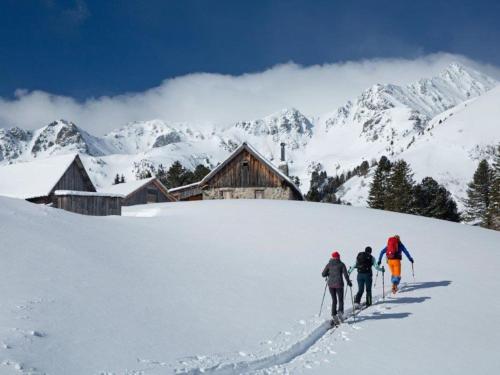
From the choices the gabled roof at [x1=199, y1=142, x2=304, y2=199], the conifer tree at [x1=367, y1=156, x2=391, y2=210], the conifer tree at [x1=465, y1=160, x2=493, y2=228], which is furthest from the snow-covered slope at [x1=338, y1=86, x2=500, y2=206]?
the gabled roof at [x1=199, y1=142, x2=304, y2=199]

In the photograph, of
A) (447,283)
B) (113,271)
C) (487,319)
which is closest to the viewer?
(487,319)

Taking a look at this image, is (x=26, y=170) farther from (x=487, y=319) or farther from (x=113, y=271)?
(x=487, y=319)

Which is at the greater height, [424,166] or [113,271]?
[424,166]

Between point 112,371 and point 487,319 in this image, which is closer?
point 112,371

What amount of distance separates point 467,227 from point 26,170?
3284 cm

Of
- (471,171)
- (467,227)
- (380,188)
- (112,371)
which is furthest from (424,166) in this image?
(112,371)

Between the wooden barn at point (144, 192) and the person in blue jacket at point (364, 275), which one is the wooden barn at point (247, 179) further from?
the person in blue jacket at point (364, 275)

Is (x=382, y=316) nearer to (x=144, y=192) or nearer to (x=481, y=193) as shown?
(x=144, y=192)

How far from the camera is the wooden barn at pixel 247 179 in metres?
41.3

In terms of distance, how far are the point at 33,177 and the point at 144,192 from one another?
532 inches

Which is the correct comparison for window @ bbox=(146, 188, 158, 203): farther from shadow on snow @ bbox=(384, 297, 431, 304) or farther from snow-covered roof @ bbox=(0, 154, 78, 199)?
shadow on snow @ bbox=(384, 297, 431, 304)

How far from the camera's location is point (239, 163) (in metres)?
41.9

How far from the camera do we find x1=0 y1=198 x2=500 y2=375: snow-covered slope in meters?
8.49

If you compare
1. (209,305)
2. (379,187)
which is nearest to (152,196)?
(379,187)
